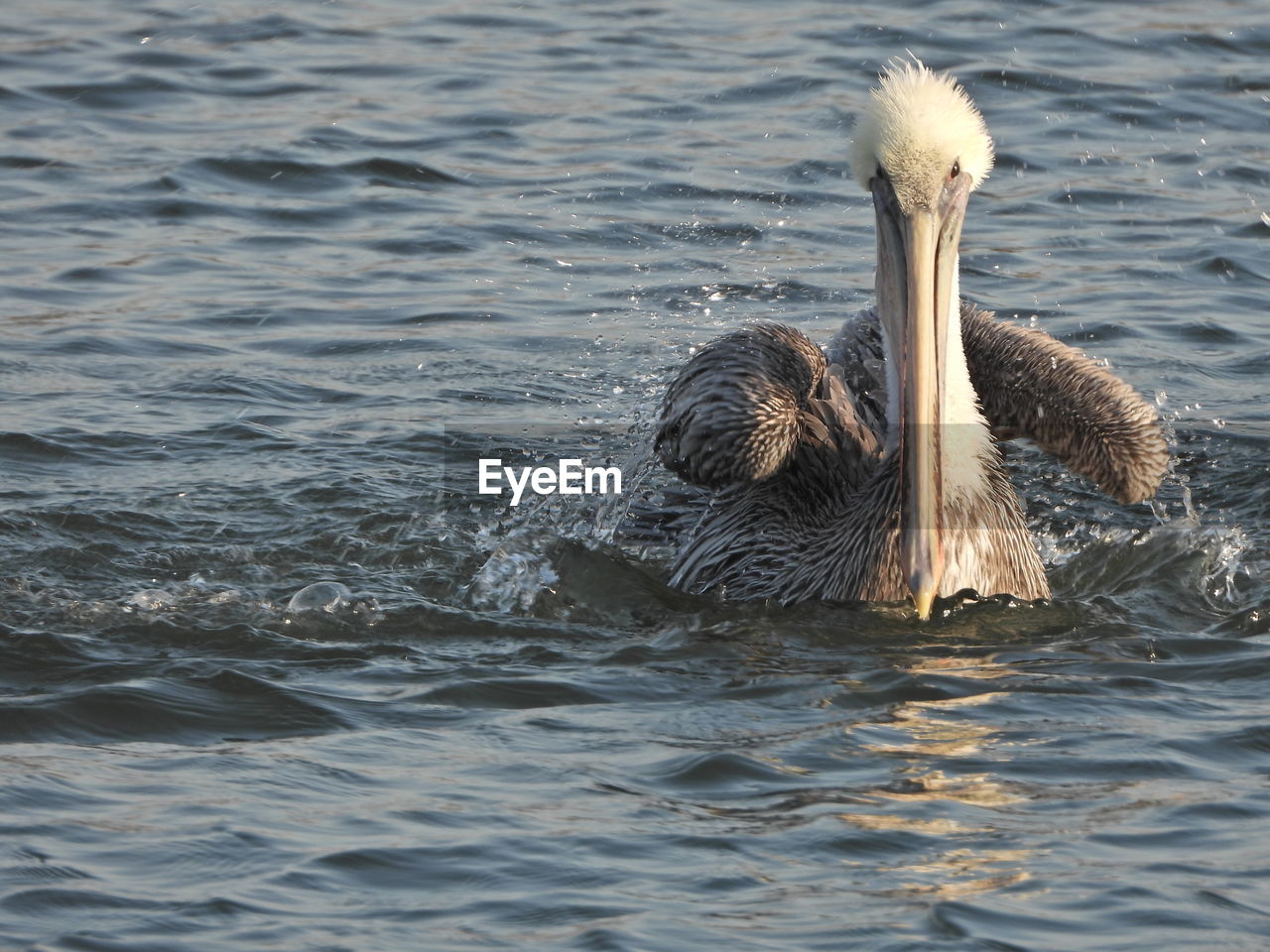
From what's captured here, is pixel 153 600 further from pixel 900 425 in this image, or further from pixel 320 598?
pixel 900 425

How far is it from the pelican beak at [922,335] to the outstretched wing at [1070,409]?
84 cm

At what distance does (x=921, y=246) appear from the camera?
506cm

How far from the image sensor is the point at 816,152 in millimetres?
10609

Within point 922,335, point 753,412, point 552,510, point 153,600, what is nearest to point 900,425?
point 922,335

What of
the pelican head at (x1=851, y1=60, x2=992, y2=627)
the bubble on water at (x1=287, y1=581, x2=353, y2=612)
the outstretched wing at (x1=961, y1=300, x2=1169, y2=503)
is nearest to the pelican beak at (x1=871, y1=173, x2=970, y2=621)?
the pelican head at (x1=851, y1=60, x2=992, y2=627)

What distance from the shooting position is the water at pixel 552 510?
388cm

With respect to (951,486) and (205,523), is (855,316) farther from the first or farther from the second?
(205,523)

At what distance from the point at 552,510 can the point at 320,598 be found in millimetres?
1184

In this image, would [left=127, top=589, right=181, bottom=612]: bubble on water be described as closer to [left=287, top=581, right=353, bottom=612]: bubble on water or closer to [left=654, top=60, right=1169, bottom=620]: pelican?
[left=287, top=581, right=353, bottom=612]: bubble on water

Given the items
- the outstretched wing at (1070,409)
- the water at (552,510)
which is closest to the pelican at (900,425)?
the outstretched wing at (1070,409)

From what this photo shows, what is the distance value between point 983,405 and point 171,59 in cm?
723

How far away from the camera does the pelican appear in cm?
510

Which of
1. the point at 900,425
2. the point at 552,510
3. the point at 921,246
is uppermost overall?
the point at 921,246

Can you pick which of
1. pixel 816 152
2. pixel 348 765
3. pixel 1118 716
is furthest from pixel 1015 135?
pixel 348 765
